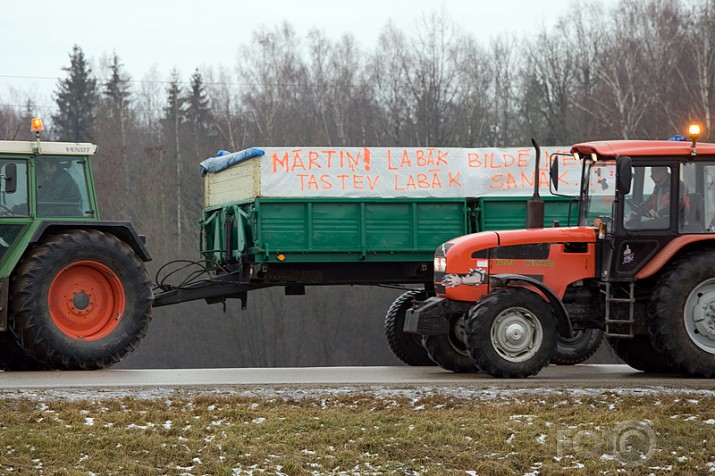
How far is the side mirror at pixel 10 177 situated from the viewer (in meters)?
13.9

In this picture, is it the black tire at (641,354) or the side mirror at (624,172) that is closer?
the side mirror at (624,172)

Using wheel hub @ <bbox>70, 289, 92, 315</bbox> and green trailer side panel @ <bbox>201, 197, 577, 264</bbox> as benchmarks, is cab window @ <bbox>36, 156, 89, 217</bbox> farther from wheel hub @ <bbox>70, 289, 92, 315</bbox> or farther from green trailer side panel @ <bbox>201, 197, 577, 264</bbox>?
green trailer side panel @ <bbox>201, 197, 577, 264</bbox>

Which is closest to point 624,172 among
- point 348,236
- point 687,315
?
point 687,315

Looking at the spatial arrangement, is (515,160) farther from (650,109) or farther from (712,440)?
(650,109)

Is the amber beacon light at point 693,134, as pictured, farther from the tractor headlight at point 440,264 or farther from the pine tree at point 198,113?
the pine tree at point 198,113

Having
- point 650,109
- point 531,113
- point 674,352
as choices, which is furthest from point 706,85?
point 674,352

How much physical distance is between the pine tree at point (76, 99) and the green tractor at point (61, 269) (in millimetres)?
41134

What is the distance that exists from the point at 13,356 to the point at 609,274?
22.5 ft

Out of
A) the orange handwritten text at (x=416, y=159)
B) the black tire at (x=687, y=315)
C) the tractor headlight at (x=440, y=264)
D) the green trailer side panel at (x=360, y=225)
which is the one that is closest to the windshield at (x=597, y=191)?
the black tire at (x=687, y=315)

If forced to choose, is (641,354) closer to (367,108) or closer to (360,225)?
(360,225)

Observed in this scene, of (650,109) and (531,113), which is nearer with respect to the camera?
(650,109)

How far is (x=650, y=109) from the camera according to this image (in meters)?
43.3

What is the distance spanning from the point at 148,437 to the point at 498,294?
468 cm

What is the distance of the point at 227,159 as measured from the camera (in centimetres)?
1659
